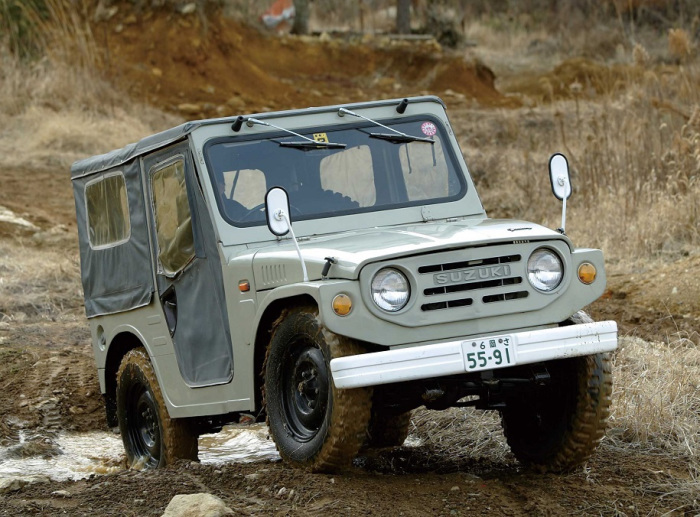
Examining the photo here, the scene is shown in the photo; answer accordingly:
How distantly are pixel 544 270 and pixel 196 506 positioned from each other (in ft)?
6.07

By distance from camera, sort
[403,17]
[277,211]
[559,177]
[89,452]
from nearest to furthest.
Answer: [277,211], [559,177], [89,452], [403,17]

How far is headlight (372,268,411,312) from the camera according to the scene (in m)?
5.11

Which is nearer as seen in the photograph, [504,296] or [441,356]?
[441,356]

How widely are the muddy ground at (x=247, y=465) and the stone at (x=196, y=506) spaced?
135 millimetres

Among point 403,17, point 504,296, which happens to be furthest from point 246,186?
point 403,17

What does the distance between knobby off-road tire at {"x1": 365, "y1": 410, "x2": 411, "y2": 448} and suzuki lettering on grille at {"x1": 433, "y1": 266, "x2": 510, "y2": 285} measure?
6.30 ft

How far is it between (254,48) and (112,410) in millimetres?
18578

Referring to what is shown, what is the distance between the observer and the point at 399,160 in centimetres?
659

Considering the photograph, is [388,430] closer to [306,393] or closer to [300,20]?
[306,393]

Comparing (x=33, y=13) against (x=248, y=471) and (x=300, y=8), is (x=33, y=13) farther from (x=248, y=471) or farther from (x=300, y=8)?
(x=248, y=471)

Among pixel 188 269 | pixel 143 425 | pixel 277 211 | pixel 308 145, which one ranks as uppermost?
pixel 308 145

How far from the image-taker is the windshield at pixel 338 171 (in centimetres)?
625

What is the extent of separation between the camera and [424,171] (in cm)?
664

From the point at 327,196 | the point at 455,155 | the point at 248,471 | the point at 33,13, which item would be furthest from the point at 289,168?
the point at 33,13
